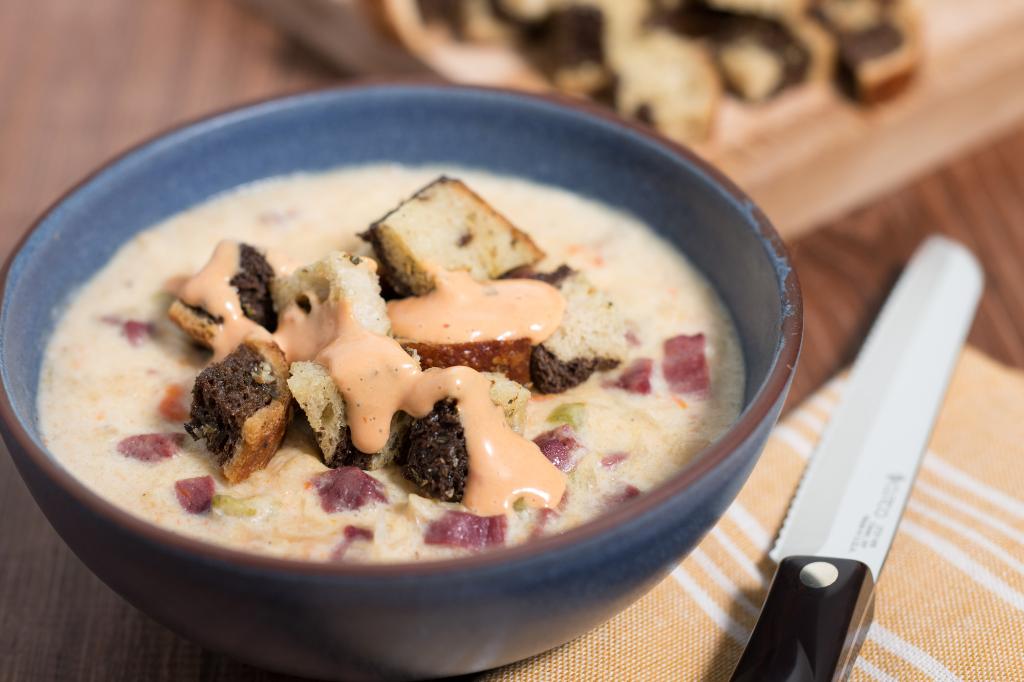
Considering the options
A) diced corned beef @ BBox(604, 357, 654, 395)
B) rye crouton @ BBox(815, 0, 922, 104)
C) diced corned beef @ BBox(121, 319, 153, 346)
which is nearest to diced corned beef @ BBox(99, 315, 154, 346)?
diced corned beef @ BBox(121, 319, 153, 346)

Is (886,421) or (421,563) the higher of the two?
(421,563)

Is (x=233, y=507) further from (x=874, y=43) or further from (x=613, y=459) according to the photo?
(x=874, y=43)

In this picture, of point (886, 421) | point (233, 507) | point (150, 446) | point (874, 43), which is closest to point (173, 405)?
point (150, 446)

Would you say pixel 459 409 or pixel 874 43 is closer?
pixel 459 409

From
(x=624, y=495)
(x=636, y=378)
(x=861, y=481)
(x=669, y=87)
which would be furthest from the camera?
(x=669, y=87)

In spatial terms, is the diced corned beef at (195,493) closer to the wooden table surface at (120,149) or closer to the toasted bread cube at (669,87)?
the wooden table surface at (120,149)

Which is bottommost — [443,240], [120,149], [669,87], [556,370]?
[120,149]

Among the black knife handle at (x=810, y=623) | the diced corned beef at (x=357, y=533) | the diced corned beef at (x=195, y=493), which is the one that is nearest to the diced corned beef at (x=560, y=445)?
the diced corned beef at (x=357, y=533)

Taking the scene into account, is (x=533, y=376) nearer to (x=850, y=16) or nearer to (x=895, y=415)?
(x=895, y=415)
